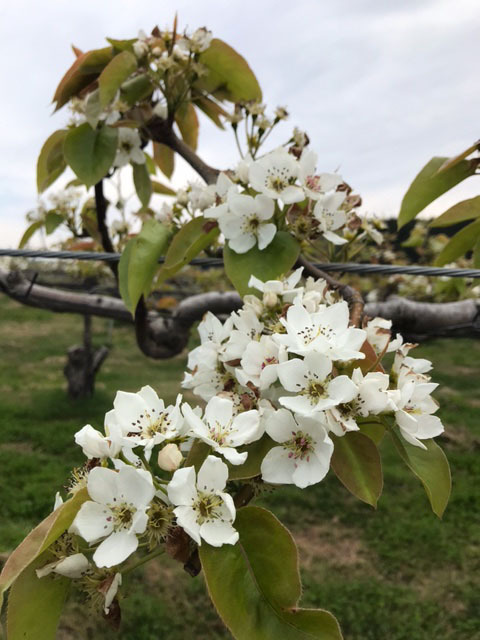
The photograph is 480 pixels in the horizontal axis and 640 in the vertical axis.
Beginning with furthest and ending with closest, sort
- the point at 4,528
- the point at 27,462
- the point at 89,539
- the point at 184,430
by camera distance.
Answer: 1. the point at 27,462
2. the point at 4,528
3. the point at 184,430
4. the point at 89,539

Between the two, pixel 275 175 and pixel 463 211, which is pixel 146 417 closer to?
pixel 275 175

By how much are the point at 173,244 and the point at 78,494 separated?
654 mm

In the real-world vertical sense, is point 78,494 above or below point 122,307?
above

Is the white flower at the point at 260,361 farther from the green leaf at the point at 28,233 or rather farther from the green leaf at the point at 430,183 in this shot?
the green leaf at the point at 28,233

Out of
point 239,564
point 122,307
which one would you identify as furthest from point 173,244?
point 122,307

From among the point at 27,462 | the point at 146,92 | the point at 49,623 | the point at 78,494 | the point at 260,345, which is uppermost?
the point at 146,92

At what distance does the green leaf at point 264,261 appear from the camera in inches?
38.8

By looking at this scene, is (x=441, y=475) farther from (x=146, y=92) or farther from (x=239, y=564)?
(x=146, y=92)

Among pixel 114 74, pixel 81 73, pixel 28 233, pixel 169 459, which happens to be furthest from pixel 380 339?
pixel 28 233

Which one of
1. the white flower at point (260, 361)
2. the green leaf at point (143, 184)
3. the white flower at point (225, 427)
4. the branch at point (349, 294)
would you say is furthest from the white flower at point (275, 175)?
the green leaf at point (143, 184)

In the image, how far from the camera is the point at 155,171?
1.93 metres

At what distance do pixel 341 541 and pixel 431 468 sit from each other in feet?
7.72

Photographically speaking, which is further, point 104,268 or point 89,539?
point 104,268

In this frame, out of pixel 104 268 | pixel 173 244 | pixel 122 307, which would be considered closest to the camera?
pixel 173 244
